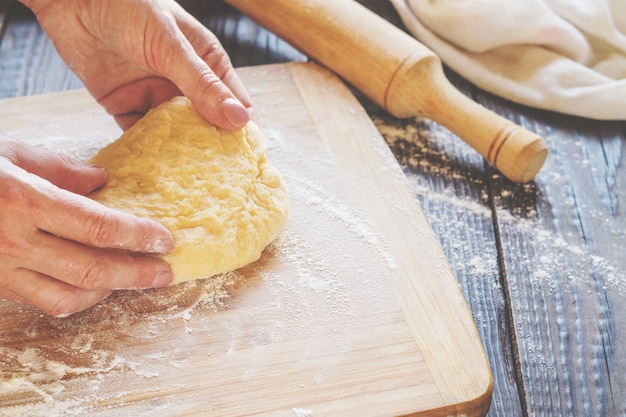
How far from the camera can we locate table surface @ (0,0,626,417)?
141 cm

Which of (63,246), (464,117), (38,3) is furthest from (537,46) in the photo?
(63,246)

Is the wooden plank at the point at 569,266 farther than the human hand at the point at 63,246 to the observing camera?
Yes

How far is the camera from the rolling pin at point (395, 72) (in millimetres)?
1812

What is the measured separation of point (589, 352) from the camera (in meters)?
1.45

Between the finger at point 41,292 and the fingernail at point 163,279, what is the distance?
0.14m

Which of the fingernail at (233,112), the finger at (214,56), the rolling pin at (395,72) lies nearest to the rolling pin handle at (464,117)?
the rolling pin at (395,72)

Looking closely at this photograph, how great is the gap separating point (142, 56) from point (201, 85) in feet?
0.68

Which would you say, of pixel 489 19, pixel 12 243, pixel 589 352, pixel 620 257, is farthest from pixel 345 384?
pixel 489 19

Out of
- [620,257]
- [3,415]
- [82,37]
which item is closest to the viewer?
[3,415]

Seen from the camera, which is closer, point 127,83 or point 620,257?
point 620,257

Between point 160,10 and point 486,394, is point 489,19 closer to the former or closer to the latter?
point 160,10

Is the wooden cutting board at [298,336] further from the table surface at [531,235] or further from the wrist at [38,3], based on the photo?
the wrist at [38,3]

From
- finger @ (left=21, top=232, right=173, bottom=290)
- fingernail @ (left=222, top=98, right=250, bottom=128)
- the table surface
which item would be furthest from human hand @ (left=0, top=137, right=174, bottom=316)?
the table surface

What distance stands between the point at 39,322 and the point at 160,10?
766mm
